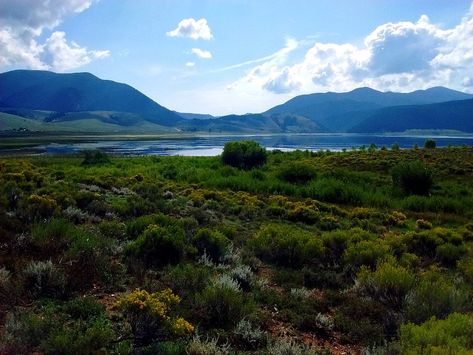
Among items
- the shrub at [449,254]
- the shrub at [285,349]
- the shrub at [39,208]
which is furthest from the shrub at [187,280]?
the shrub at [449,254]

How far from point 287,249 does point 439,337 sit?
6.20 metres

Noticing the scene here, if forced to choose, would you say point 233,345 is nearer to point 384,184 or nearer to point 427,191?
point 427,191

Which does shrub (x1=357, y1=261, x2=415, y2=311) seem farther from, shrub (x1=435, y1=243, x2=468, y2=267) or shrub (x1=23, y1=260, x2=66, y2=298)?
shrub (x1=23, y1=260, x2=66, y2=298)

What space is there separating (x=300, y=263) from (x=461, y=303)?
15.1 ft

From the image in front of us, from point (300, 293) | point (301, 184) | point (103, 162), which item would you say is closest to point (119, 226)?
point (300, 293)

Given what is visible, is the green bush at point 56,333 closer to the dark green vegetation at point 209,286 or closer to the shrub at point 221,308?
the dark green vegetation at point 209,286

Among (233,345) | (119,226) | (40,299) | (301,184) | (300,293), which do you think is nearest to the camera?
(233,345)

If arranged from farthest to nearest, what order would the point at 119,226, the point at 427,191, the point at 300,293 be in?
the point at 427,191, the point at 119,226, the point at 300,293

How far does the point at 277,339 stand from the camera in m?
6.22

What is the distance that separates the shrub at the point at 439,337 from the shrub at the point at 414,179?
26629 mm

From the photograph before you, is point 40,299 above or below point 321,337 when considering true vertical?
above

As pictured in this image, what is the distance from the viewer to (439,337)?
5.29 m

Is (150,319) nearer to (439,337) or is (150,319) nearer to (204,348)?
(204,348)

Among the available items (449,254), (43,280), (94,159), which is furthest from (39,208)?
(94,159)
